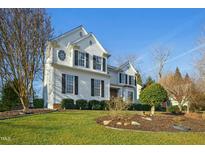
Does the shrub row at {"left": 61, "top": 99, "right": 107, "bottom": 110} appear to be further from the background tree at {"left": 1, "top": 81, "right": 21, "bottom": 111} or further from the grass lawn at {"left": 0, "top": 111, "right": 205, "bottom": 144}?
the grass lawn at {"left": 0, "top": 111, "right": 205, "bottom": 144}

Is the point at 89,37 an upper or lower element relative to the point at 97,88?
upper

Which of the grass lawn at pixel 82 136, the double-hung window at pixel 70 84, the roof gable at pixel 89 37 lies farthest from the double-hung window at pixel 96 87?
the grass lawn at pixel 82 136

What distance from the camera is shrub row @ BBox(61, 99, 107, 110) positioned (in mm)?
20547

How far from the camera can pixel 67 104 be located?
67.6 feet

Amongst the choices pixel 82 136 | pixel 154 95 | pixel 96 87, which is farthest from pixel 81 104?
pixel 82 136

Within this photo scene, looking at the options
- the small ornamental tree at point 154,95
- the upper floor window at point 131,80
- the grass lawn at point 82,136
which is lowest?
the grass lawn at point 82,136

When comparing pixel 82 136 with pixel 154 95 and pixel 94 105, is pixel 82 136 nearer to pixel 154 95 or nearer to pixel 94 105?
pixel 154 95

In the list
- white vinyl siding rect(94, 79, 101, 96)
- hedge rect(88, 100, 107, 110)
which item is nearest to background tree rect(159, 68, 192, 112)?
white vinyl siding rect(94, 79, 101, 96)

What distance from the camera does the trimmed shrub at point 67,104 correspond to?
20395mm

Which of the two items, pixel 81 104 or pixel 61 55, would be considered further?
pixel 81 104

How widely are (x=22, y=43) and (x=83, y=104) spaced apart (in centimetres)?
831

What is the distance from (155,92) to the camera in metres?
15.5

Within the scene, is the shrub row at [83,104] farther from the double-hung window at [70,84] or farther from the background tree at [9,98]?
the background tree at [9,98]
